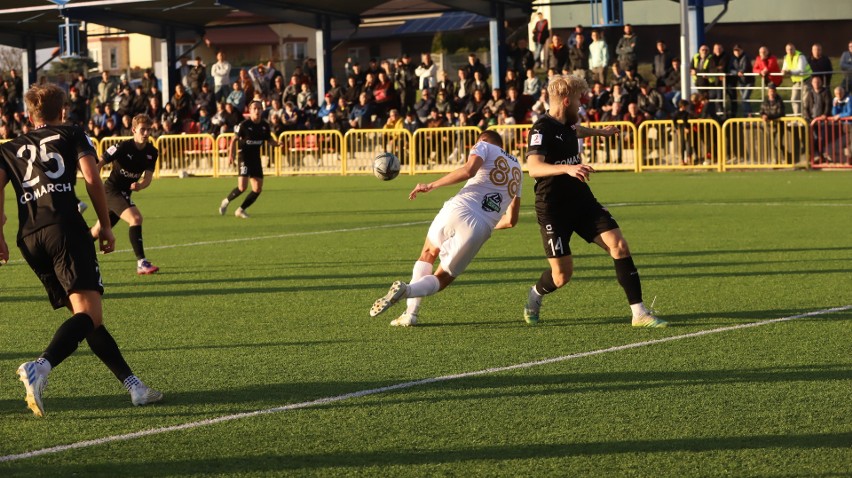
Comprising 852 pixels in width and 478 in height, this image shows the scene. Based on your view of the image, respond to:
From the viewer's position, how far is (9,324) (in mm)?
9547

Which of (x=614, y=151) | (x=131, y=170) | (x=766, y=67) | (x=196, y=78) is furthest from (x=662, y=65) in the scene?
(x=131, y=170)

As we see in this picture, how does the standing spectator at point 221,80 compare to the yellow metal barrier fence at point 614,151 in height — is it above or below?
above

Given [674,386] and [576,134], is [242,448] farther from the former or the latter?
[576,134]

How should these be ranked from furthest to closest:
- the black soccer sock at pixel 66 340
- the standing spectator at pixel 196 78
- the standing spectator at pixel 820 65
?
the standing spectator at pixel 196 78
the standing spectator at pixel 820 65
the black soccer sock at pixel 66 340

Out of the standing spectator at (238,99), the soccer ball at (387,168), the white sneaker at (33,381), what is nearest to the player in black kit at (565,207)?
the soccer ball at (387,168)

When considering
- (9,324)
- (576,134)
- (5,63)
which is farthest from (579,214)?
(5,63)

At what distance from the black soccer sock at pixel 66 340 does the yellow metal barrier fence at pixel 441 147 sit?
23.2 meters

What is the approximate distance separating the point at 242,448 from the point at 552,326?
12.2 feet

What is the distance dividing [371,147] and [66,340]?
80.8ft

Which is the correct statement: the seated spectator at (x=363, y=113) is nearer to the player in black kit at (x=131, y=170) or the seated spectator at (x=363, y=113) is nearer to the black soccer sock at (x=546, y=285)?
the player in black kit at (x=131, y=170)

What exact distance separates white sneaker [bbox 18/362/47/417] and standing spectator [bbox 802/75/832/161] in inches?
866

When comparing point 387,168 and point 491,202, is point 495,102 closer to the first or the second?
point 387,168

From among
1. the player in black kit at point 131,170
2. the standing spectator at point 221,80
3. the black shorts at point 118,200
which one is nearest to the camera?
the player in black kit at point 131,170

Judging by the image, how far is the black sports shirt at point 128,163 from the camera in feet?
44.5
